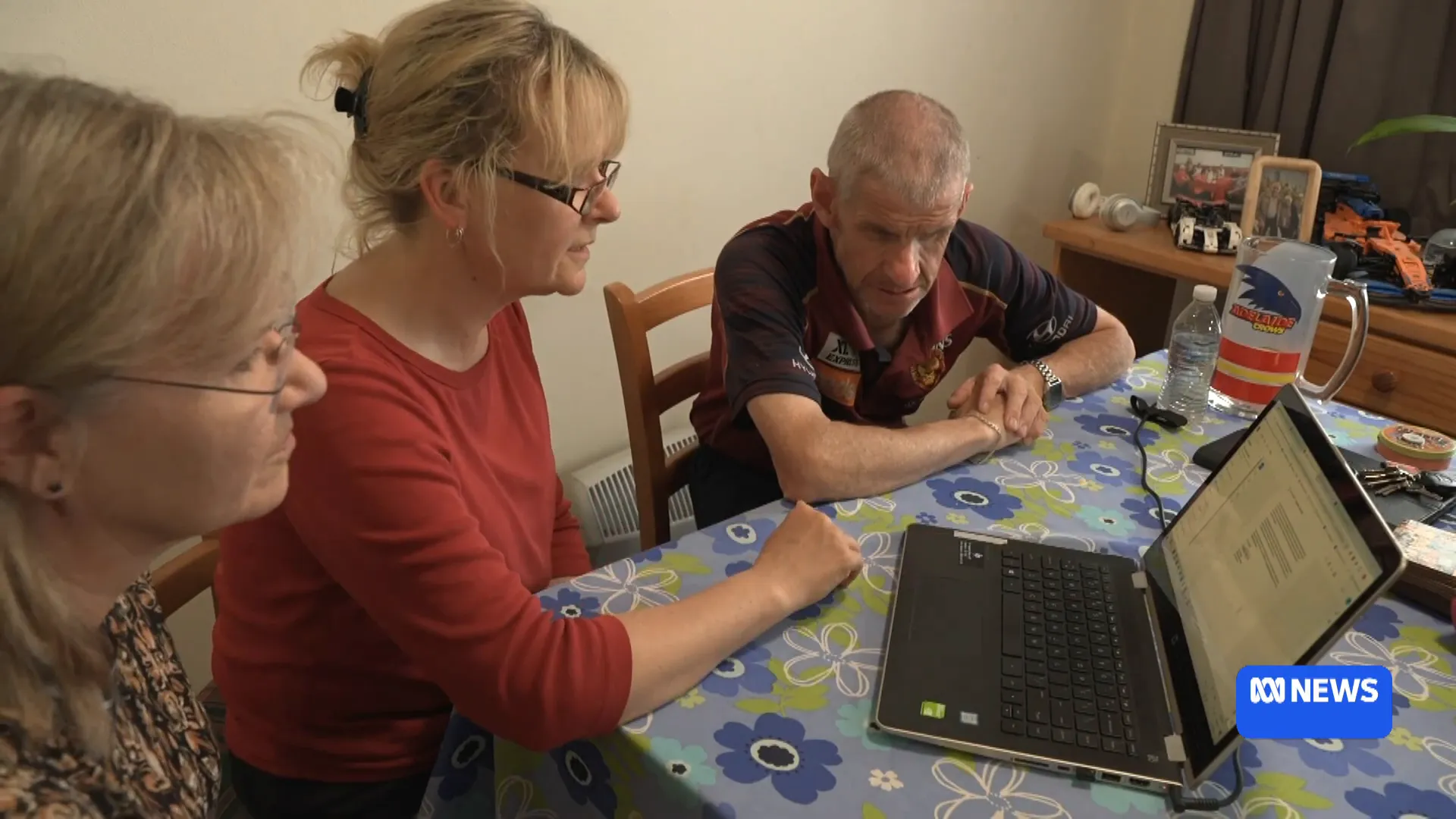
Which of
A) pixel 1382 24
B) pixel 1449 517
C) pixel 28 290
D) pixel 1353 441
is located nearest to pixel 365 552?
pixel 28 290

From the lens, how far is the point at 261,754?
42.3 inches

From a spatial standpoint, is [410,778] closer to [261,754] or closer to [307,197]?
[261,754]

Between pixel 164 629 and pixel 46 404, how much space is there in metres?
0.41

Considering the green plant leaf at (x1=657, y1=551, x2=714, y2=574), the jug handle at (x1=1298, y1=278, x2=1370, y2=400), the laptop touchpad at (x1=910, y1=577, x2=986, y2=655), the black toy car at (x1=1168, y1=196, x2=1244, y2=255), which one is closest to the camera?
the laptop touchpad at (x1=910, y1=577, x2=986, y2=655)

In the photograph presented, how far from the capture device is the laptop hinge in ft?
2.63

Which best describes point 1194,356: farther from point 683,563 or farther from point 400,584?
point 400,584

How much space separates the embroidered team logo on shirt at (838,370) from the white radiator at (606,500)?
0.58m

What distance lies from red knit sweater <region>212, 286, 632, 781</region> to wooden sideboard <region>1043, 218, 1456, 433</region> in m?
1.59

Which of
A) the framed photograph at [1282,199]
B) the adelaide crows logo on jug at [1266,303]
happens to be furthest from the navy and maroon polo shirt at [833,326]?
the framed photograph at [1282,199]

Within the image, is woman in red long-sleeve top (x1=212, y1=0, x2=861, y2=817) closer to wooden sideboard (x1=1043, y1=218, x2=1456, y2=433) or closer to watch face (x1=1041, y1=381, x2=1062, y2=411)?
watch face (x1=1041, y1=381, x2=1062, y2=411)

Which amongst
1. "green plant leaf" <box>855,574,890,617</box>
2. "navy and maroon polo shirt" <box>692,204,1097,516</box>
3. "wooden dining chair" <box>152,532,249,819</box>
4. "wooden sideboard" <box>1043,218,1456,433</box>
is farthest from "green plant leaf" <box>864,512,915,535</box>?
"wooden sideboard" <box>1043,218,1456,433</box>

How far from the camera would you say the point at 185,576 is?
3.79ft

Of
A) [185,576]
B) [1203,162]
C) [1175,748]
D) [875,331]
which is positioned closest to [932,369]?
[875,331]

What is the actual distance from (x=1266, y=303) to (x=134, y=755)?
151 cm
